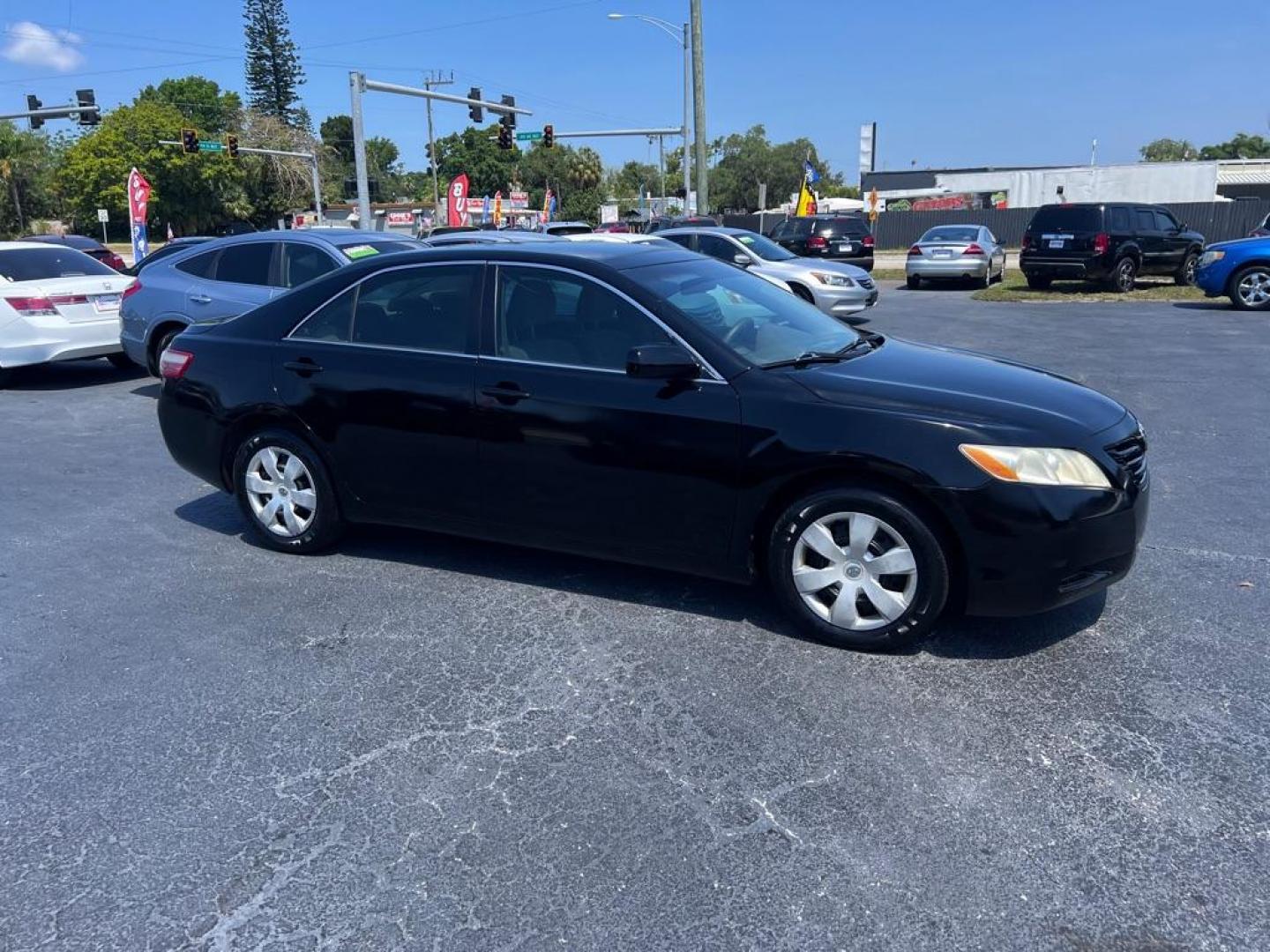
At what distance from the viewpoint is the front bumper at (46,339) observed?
34.3 feet

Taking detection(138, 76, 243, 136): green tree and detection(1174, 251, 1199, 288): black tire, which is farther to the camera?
detection(138, 76, 243, 136): green tree

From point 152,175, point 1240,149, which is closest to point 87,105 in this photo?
point 152,175

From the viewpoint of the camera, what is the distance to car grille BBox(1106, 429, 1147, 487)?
13.0ft

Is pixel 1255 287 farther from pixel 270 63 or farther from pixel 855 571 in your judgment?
pixel 270 63

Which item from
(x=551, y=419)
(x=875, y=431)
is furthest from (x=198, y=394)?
(x=875, y=431)

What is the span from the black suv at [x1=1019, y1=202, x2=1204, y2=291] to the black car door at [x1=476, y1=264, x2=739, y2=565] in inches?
673

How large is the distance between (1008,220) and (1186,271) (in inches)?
979

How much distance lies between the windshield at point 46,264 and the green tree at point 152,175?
62.8 meters

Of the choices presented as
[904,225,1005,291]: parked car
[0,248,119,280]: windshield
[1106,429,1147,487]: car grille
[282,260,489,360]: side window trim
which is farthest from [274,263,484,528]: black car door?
[904,225,1005,291]: parked car

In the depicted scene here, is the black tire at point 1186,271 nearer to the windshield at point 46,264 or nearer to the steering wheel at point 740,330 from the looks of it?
the steering wheel at point 740,330

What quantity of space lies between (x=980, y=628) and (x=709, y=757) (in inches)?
63.3

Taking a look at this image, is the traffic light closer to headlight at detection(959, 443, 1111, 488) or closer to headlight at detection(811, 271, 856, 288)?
headlight at detection(811, 271, 856, 288)

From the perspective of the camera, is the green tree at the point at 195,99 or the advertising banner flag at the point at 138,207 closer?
the advertising banner flag at the point at 138,207

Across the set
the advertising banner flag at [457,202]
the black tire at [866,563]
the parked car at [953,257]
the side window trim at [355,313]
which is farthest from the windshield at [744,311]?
the advertising banner flag at [457,202]
